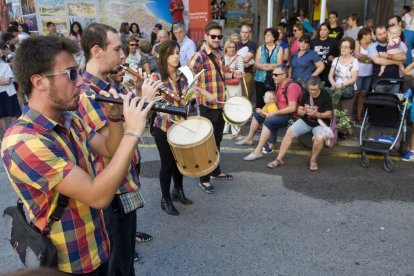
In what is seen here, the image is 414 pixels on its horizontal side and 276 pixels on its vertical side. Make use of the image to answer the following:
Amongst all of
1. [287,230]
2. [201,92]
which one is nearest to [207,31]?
[201,92]

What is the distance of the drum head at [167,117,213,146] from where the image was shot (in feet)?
12.0

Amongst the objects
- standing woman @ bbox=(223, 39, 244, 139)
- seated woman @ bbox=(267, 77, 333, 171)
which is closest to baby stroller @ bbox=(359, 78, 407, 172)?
seated woman @ bbox=(267, 77, 333, 171)

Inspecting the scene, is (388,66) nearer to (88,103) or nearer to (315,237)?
(315,237)

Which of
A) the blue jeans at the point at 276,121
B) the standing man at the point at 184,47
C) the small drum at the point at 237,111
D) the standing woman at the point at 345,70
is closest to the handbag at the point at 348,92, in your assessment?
the standing woman at the point at 345,70

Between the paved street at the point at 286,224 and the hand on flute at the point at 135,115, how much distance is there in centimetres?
196

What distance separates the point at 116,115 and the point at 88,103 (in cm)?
40

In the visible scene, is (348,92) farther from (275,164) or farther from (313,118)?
(275,164)

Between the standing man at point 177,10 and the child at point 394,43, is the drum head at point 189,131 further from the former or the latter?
the standing man at point 177,10

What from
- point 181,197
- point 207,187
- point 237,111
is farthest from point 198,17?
point 181,197

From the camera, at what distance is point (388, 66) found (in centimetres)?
647

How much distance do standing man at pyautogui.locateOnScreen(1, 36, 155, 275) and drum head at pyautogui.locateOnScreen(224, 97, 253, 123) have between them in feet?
9.75

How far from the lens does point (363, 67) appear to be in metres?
6.95

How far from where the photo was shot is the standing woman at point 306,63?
676cm

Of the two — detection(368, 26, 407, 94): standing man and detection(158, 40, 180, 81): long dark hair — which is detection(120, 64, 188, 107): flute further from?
detection(368, 26, 407, 94): standing man
